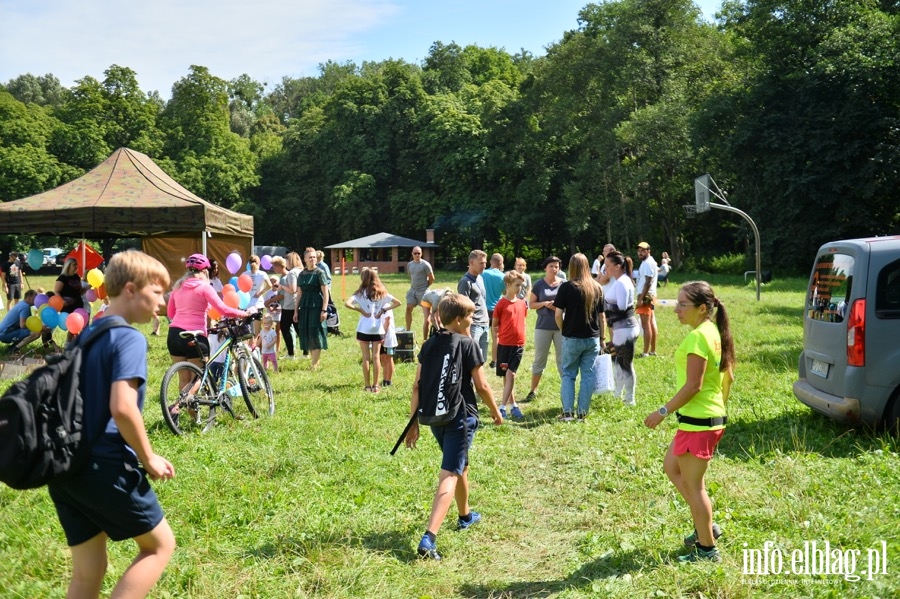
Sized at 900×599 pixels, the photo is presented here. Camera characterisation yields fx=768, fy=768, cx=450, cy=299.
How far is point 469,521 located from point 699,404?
5.79 ft

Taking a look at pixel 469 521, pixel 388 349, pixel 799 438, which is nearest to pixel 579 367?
pixel 799 438

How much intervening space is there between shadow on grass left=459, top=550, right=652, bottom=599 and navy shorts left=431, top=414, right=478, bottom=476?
0.74 metres

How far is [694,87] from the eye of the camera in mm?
40375

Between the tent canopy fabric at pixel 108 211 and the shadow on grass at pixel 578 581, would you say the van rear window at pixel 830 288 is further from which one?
the tent canopy fabric at pixel 108 211

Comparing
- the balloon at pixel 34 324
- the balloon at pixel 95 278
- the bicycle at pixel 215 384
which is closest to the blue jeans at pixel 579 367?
the bicycle at pixel 215 384

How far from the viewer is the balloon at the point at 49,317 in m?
11.1

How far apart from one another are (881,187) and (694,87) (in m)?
12.5

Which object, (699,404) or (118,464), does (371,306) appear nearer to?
(699,404)

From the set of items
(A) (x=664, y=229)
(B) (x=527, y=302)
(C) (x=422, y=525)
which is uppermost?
(A) (x=664, y=229)

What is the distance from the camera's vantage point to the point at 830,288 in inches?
273

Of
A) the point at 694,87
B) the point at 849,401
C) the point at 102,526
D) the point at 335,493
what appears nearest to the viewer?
the point at 102,526

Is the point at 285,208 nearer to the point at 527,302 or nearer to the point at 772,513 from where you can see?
the point at 527,302

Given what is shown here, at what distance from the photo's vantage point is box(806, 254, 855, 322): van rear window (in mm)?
6605

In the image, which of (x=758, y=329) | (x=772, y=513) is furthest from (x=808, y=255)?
(x=772, y=513)
